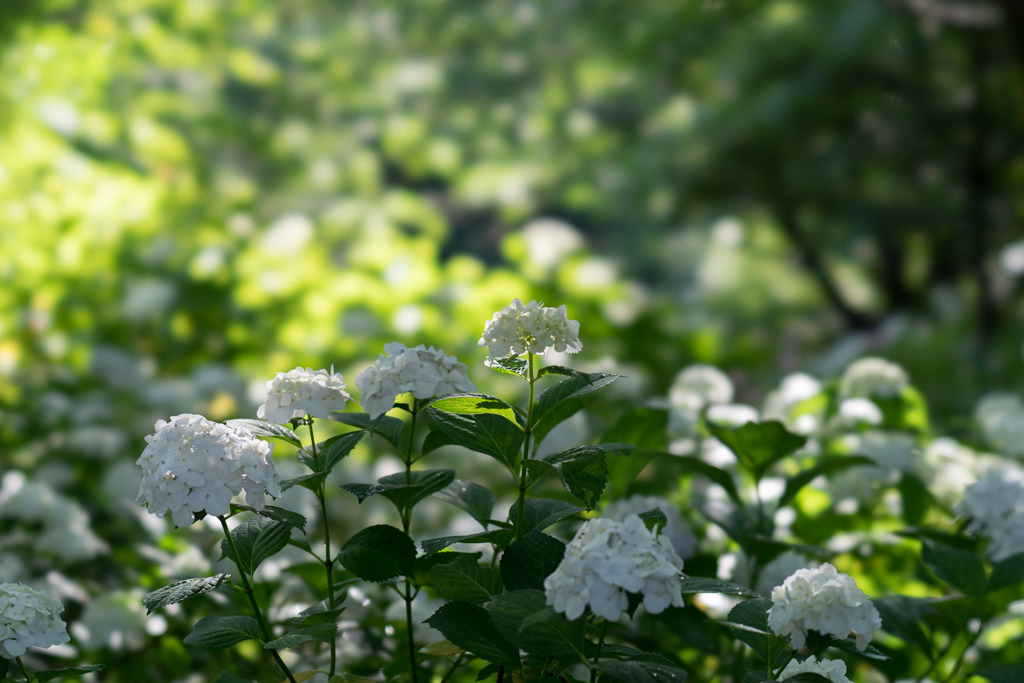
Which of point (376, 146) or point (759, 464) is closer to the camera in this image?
point (759, 464)

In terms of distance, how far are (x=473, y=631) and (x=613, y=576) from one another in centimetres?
15

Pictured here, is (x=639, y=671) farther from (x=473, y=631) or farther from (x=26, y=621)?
(x=26, y=621)

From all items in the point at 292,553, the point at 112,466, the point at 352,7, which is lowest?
the point at 292,553

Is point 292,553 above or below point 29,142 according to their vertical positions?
below

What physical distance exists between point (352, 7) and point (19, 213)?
7.27ft

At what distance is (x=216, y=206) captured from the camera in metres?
3.16

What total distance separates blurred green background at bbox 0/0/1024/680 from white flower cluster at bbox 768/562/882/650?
964 millimetres

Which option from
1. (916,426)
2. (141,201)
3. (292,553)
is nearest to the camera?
(292,553)

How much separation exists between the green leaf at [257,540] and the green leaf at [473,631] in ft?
0.41

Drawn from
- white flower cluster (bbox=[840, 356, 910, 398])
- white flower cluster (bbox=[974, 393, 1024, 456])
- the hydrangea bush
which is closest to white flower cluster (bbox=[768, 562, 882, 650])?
the hydrangea bush

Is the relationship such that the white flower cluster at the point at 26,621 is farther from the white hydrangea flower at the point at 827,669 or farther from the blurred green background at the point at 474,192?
the blurred green background at the point at 474,192

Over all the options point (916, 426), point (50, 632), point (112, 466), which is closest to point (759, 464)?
point (916, 426)

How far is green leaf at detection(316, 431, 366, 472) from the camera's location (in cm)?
66

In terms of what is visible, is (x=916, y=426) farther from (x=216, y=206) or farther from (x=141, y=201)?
(x=216, y=206)
